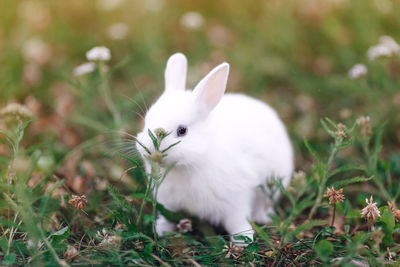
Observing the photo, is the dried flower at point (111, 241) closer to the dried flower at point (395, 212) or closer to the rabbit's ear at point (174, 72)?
the rabbit's ear at point (174, 72)

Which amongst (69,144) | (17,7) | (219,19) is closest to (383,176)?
(69,144)

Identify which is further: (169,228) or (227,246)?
(169,228)

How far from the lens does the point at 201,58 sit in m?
5.03

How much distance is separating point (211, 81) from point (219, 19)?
3894 mm

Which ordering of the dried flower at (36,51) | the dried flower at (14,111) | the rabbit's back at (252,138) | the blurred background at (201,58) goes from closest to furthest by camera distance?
1. the dried flower at (14,111)
2. the rabbit's back at (252,138)
3. the blurred background at (201,58)
4. the dried flower at (36,51)

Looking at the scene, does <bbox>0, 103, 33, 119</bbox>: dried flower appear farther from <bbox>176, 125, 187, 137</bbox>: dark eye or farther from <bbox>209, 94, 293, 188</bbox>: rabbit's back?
<bbox>209, 94, 293, 188</bbox>: rabbit's back

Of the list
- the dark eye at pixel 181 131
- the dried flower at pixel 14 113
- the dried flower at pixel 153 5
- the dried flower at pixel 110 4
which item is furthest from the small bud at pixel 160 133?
the dried flower at pixel 110 4

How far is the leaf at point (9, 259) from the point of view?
2.22 m

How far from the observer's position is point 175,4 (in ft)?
20.9

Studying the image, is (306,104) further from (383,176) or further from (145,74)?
(145,74)

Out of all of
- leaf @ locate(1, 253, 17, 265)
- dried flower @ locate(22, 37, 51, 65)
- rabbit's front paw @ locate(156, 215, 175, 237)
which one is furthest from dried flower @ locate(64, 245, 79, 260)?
dried flower @ locate(22, 37, 51, 65)

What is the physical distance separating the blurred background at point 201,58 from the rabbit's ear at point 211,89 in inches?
43.2

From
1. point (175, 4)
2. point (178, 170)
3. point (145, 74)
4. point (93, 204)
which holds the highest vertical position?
point (175, 4)

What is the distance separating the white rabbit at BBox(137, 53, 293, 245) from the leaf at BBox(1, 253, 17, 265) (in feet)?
2.95
